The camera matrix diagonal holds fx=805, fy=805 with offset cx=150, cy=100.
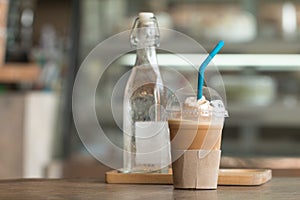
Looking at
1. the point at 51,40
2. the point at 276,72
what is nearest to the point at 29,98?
the point at 51,40

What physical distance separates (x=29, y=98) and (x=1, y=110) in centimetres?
15

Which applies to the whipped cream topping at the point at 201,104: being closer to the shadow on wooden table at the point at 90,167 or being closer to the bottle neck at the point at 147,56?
the bottle neck at the point at 147,56

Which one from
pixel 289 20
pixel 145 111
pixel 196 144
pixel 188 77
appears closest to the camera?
pixel 196 144

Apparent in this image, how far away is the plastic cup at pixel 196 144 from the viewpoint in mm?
1518

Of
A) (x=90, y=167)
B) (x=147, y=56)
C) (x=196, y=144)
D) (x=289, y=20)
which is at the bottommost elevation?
(x=90, y=167)

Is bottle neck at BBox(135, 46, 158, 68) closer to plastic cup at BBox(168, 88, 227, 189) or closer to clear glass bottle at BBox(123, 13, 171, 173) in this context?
clear glass bottle at BBox(123, 13, 171, 173)

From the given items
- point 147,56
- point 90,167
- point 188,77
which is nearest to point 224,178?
point 147,56

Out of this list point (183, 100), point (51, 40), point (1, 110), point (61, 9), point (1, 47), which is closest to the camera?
point (183, 100)

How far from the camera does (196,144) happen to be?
4.98ft

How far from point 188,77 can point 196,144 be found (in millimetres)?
2470

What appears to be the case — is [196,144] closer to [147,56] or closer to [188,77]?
[147,56]

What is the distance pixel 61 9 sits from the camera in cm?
486

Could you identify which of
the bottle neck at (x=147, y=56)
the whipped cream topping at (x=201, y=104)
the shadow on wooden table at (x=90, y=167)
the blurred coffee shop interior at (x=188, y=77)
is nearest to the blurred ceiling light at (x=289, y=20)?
the blurred coffee shop interior at (x=188, y=77)

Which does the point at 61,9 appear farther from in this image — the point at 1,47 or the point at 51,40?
the point at 1,47
